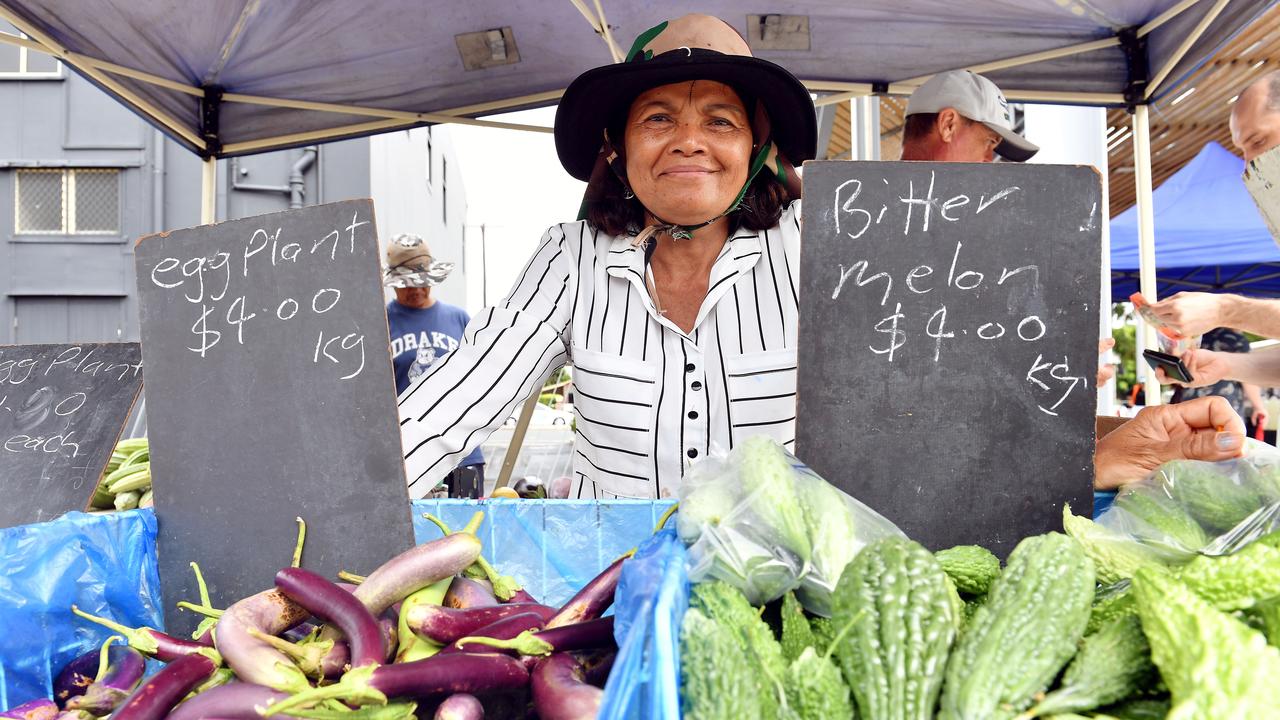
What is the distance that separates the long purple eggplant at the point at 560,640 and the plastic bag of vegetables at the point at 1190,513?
776 mm

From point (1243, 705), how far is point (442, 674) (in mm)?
908

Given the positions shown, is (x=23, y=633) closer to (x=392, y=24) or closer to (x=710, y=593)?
(x=710, y=593)

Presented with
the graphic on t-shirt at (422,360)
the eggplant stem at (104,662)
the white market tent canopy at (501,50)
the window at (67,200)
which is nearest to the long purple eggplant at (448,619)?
the eggplant stem at (104,662)

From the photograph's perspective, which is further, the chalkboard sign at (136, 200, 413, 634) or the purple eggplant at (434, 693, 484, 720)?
the chalkboard sign at (136, 200, 413, 634)

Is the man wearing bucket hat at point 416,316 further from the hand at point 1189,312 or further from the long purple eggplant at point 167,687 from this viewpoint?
the long purple eggplant at point 167,687

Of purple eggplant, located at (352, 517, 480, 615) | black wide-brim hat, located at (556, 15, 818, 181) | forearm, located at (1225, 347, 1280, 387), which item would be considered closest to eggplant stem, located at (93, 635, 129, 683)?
purple eggplant, located at (352, 517, 480, 615)

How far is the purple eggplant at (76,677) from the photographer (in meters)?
1.49

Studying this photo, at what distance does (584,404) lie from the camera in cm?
216

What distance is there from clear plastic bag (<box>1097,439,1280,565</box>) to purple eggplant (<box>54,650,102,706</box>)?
5.92 feet

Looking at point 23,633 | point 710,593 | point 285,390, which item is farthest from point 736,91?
point 23,633

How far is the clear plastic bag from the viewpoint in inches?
50.1

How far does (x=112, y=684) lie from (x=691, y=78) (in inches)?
67.7

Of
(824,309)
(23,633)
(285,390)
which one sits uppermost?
(824,309)

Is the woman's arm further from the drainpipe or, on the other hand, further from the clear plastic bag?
the drainpipe
